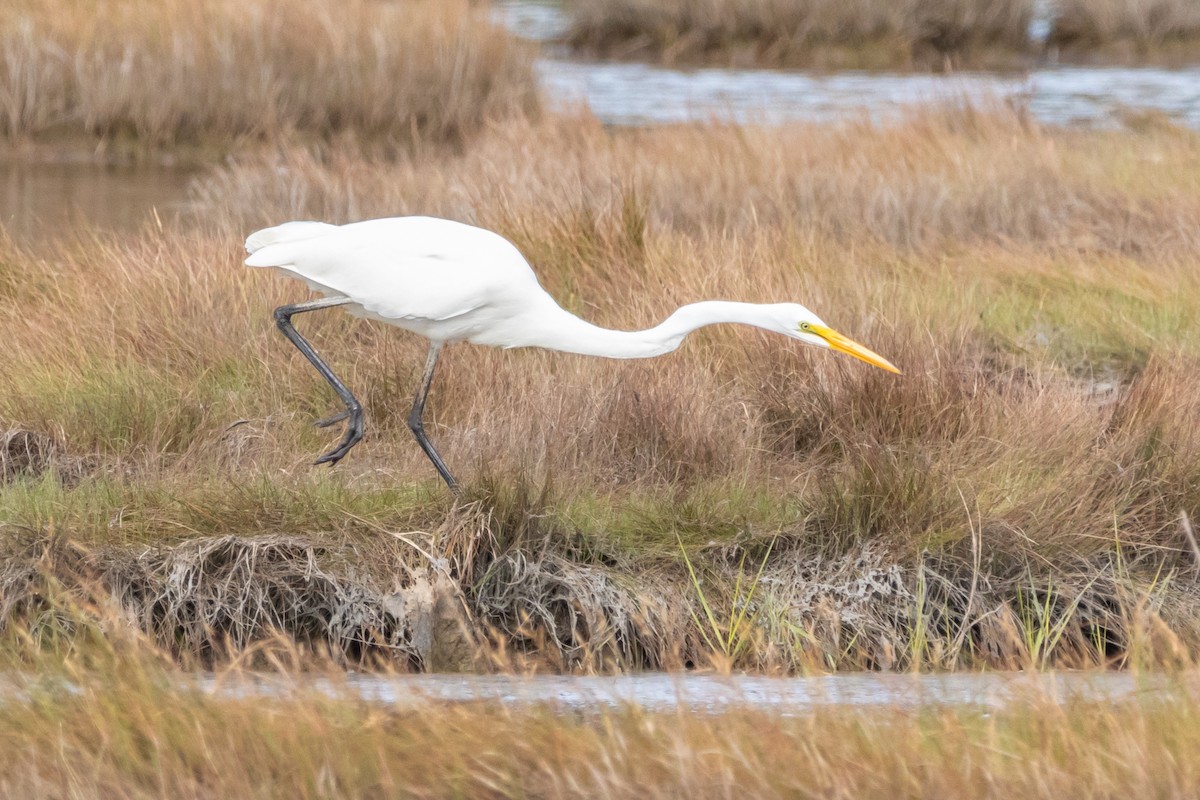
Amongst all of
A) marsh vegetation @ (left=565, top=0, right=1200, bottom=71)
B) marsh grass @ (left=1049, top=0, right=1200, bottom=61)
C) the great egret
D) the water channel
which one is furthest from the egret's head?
marsh grass @ (left=1049, top=0, right=1200, bottom=61)

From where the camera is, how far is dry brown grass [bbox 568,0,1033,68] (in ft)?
57.4

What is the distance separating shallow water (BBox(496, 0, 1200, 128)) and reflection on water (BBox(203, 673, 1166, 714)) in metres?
7.52

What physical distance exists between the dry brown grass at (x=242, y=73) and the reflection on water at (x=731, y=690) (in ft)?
28.1

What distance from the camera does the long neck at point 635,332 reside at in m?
3.74

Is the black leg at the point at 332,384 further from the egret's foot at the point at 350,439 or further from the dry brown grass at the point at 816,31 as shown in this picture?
the dry brown grass at the point at 816,31

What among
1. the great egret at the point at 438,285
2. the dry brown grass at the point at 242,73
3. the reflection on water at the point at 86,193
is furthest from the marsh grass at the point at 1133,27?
the great egret at the point at 438,285

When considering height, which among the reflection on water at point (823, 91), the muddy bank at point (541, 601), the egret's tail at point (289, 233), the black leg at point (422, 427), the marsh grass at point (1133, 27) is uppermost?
the egret's tail at point (289, 233)

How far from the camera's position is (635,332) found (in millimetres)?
3936

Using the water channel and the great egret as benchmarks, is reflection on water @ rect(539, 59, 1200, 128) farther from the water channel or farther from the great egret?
the great egret

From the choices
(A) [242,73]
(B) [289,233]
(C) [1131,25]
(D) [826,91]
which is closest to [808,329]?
(B) [289,233]

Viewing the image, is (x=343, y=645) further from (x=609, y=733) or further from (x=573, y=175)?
(x=573, y=175)

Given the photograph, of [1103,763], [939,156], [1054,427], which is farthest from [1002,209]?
[1103,763]

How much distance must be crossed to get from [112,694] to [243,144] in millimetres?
9464

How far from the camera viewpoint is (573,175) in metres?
7.88
